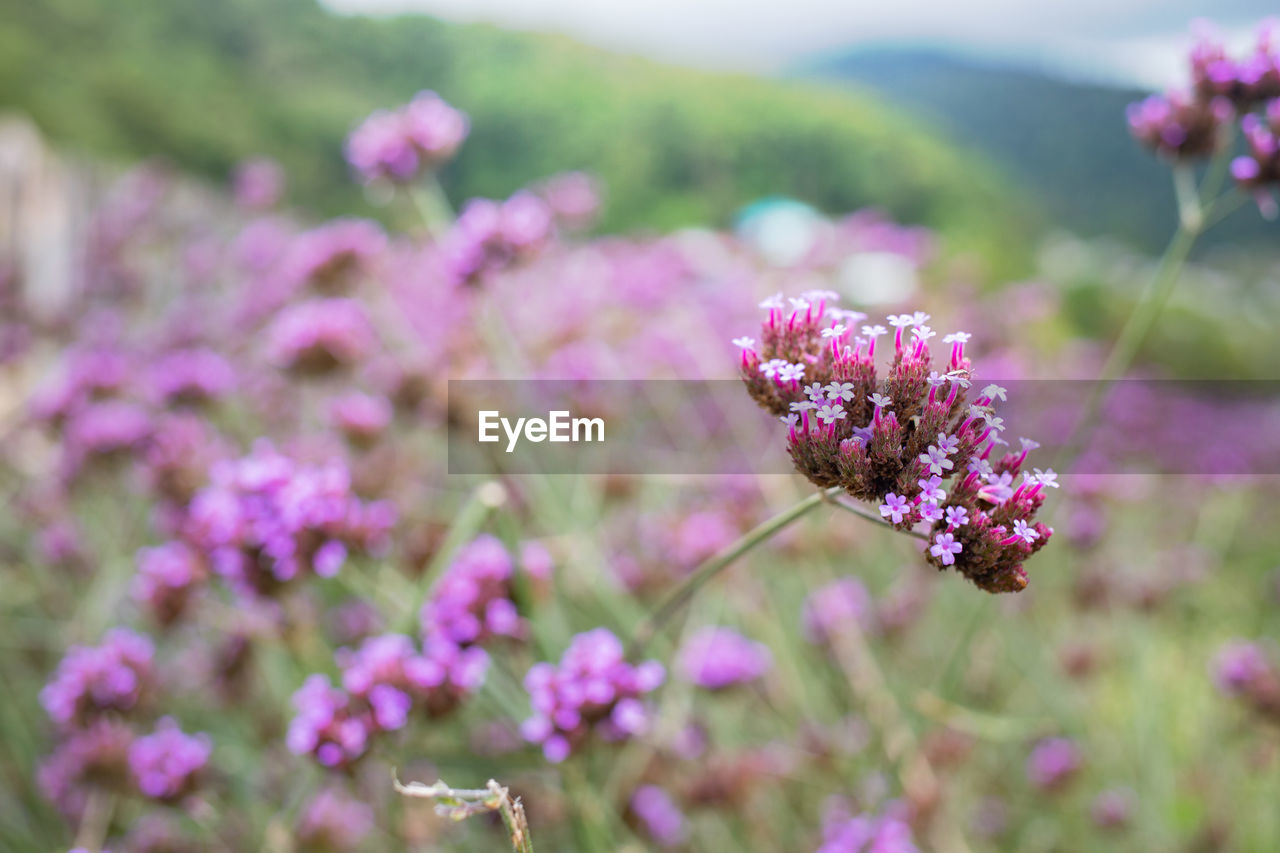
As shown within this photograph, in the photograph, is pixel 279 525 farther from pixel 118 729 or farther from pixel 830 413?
pixel 830 413

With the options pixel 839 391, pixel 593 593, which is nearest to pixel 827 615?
A: pixel 593 593

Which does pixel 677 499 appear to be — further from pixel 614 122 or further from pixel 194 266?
pixel 614 122

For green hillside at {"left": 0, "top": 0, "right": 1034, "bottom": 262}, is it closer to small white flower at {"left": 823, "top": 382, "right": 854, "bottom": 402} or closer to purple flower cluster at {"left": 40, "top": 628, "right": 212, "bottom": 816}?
purple flower cluster at {"left": 40, "top": 628, "right": 212, "bottom": 816}

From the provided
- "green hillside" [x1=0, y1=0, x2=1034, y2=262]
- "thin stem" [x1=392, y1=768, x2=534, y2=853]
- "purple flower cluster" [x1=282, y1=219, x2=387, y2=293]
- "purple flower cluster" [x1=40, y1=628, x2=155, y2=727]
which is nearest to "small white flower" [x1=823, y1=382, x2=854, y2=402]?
"thin stem" [x1=392, y1=768, x2=534, y2=853]

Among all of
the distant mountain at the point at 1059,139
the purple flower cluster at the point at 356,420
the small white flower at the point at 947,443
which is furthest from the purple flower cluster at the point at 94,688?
the distant mountain at the point at 1059,139

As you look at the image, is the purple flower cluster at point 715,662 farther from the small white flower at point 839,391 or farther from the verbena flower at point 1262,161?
the verbena flower at point 1262,161

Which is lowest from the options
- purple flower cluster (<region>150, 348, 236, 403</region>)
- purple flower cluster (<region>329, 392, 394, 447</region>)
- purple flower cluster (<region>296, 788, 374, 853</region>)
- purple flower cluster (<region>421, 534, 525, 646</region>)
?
purple flower cluster (<region>296, 788, 374, 853</region>)
